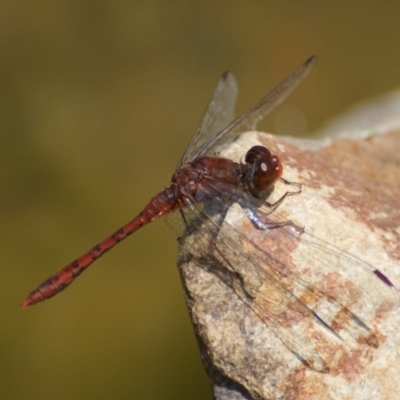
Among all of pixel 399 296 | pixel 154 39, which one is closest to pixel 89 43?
pixel 154 39

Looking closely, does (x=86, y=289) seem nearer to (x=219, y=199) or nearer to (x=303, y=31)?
(x=219, y=199)

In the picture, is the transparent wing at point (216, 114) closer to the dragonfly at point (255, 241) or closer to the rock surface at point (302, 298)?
the dragonfly at point (255, 241)

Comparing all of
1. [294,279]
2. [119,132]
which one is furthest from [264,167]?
[119,132]

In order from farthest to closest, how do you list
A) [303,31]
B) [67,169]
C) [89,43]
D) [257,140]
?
[303,31] → [89,43] → [67,169] → [257,140]

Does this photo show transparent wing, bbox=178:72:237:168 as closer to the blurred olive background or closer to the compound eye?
the compound eye

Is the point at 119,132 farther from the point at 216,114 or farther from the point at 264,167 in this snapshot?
the point at 264,167

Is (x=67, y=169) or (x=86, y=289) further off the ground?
(x=67, y=169)

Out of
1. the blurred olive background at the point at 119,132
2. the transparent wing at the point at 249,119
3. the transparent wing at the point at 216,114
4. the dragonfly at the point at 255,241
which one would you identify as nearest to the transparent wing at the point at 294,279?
the dragonfly at the point at 255,241
